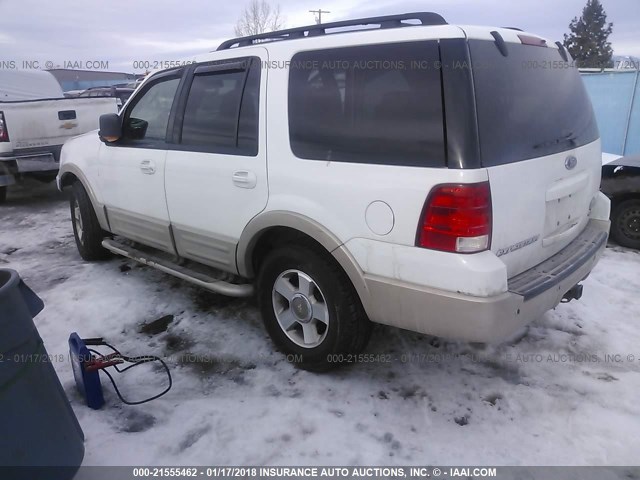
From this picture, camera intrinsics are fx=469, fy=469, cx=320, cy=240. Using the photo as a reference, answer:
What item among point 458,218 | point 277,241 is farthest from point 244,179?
point 458,218

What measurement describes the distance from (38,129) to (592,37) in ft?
156

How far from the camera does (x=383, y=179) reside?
7.76 ft

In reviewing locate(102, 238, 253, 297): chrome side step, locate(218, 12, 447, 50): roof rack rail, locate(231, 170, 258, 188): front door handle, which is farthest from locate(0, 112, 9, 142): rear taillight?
locate(231, 170, 258, 188): front door handle

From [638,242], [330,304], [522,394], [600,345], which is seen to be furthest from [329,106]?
[638,242]

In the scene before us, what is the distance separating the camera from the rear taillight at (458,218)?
85.6 inches

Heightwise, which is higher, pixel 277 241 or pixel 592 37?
pixel 592 37

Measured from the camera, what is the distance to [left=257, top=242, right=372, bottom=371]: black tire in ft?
8.89

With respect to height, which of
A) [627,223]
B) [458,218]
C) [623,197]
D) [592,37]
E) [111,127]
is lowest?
[627,223]

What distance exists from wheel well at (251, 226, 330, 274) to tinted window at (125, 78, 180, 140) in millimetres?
1274

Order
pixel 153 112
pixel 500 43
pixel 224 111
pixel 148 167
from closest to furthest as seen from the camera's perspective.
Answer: pixel 500 43 < pixel 224 111 < pixel 148 167 < pixel 153 112

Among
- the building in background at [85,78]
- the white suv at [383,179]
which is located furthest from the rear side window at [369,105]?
the building in background at [85,78]

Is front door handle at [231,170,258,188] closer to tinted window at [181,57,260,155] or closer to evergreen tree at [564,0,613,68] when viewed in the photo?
tinted window at [181,57,260,155]

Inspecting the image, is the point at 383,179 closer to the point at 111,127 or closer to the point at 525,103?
the point at 525,103

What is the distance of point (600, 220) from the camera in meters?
3.27
